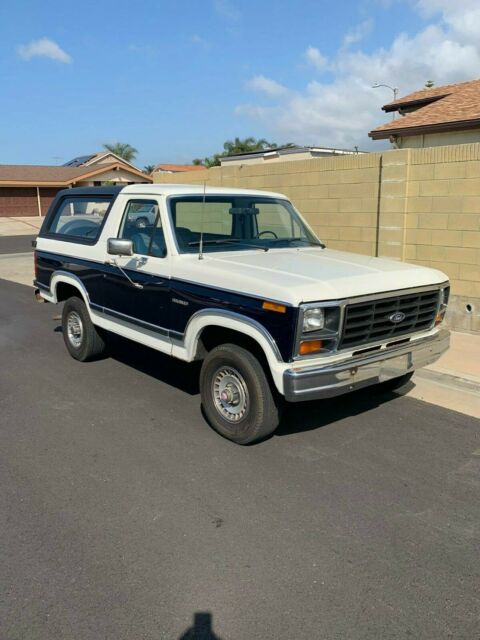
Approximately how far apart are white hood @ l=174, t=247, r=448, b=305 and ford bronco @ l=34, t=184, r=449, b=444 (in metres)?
0.01

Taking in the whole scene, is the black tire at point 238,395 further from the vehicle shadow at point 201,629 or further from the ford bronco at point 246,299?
the vehicle shadow at point 201,629

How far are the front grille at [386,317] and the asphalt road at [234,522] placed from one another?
85 centimetres

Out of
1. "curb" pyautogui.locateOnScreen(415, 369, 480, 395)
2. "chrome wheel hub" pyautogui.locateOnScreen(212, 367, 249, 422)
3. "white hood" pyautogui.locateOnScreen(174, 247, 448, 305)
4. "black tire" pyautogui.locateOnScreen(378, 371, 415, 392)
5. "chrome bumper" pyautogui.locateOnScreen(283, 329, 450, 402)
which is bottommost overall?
"curb" pyautogui.locateOnScreen(415, 369, 480, 395)

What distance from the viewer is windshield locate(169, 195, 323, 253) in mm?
5238

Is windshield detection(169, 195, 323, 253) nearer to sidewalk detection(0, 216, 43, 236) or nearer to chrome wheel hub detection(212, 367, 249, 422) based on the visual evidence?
chrome wheel hub detection(212, 367, 249, 422)

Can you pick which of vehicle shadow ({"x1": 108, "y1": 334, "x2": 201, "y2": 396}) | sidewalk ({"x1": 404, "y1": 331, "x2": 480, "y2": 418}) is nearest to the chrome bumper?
sidewalk ({"x1": 404, "y1": 331, "x2": 480, "y2": 418})

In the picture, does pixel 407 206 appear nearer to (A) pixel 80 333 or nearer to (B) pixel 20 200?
(A) pixel 80 333

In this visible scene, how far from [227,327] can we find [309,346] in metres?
0.72

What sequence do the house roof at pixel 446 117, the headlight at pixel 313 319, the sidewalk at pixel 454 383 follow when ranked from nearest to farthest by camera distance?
1. the headlight at pixel 313 319
2. the sidewalk at pixel 454 383
3. the house roof at pixel 446 117

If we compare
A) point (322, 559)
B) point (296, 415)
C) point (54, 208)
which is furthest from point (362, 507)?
point (54, 208)

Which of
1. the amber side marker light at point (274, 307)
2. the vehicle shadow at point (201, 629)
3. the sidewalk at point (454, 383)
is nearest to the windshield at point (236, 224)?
the amber side marker light at point (274, 307)

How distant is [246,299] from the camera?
4203 mm

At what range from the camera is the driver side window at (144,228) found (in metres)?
5.23

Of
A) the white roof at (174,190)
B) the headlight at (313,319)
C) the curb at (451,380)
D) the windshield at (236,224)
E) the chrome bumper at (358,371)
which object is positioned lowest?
the curb at (451,380)
